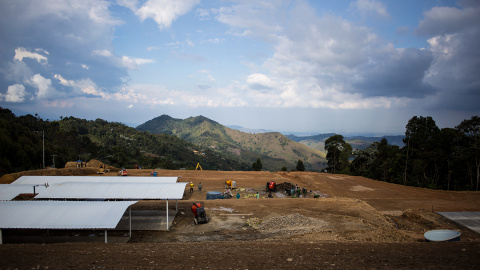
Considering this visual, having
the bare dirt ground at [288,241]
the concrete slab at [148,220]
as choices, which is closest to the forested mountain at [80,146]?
the concrete slab at [148,220]

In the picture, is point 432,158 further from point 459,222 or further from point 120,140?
point 120,140

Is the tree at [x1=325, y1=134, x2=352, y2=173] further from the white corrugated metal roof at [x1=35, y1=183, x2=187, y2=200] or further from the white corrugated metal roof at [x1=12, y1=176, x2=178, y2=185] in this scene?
the white corrugated metal roof at [x1=35, y1=183, x2=187, y2=200]

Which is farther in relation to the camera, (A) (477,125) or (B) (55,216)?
(A) (477,125)

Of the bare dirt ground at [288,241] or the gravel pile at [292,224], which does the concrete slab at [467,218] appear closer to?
the bare dirt ground at [288,241]

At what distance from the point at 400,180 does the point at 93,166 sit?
52.3 metres

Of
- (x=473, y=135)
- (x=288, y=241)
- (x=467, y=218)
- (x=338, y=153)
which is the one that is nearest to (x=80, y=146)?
(x=338, y=153)

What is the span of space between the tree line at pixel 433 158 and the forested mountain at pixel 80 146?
52.9 m

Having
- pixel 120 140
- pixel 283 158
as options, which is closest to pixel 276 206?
pixel 120 140

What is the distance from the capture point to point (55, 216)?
13.2 m

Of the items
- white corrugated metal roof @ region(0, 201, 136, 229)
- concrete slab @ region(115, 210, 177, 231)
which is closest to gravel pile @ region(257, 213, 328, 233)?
concrete slab @ region(115, 210, 177, 231)

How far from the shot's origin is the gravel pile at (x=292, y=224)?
16.4 meters

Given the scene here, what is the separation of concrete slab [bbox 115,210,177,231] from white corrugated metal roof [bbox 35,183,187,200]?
1.78 m

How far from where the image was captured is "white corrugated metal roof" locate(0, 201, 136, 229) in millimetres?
12625

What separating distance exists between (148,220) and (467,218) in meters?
23.6
